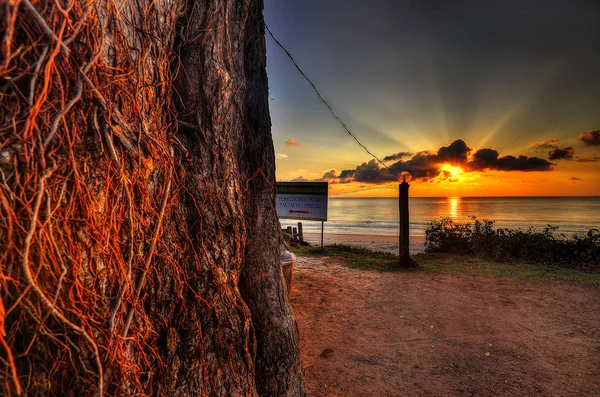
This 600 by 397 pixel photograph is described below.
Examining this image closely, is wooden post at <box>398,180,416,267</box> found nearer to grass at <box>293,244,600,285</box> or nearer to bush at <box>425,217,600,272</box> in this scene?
grass at <box>293,244,600,285</box>

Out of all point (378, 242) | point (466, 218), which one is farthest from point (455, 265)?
point (466, 218)

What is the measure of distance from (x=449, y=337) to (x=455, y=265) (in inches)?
206

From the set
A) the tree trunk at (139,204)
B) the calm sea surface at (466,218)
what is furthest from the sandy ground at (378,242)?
the tree trunk at (139,204)

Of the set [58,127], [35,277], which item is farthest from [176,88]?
[35,277]

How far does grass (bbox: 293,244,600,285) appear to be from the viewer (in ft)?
26.1

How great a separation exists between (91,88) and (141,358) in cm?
156

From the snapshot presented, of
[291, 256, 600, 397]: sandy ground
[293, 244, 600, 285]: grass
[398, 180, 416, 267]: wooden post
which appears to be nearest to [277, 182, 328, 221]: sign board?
[293, 244, 600, 285]: grass

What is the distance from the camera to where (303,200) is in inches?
495

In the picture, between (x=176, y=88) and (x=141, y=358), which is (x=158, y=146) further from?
(x=141, y=358)

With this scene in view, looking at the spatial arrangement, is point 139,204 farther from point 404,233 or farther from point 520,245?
point 520,245

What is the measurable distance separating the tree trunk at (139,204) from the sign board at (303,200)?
931cm

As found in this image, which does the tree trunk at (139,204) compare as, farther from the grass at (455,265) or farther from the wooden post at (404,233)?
the grass at (455,265)

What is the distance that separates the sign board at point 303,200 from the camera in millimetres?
12273

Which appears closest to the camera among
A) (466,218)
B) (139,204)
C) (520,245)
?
(139,204)
